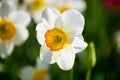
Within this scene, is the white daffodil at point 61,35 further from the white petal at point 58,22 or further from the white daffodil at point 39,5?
the white daffodil at point 39,5

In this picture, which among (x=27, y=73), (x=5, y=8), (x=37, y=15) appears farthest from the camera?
(x=37, y=15)

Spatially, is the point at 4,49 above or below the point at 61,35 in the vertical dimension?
below

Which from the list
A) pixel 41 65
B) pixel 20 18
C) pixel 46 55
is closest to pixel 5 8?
pixel 20 18

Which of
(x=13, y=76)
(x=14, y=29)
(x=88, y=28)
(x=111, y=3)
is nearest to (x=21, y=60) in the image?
(x=13, y=76)

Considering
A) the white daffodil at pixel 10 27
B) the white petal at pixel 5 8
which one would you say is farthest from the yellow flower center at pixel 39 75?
the white petal at pixel 5 8

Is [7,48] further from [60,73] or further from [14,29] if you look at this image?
[60,73]

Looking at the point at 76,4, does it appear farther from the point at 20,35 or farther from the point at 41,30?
the point at 41,30

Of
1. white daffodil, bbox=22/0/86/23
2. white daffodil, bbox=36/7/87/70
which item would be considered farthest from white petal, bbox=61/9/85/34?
white daffodil, bbox=22/0/86/23

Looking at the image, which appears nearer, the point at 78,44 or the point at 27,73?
the point at 78,44

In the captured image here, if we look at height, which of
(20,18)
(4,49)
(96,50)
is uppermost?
(20,18)
